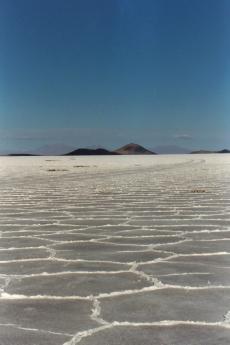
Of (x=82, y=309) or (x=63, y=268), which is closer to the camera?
(x=82, y=309)

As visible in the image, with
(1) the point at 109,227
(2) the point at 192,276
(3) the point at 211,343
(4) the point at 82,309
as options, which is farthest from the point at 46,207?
(3) the point at 211,343

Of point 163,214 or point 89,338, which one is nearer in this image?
point 89,338

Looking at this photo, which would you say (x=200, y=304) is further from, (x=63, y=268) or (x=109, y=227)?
(x=109, y=227)

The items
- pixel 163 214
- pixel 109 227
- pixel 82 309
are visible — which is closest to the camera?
pixel 82 309

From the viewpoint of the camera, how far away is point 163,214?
7434 millimetres

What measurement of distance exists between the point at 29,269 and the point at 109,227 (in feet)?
7.16

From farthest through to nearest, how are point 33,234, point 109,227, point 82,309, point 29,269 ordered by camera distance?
point 109,227 < point 33,234 < point 29,269 < point 82,309

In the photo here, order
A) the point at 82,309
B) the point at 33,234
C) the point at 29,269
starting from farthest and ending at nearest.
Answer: the point at 33,234 → the point at 29,269 → the point at 82,309

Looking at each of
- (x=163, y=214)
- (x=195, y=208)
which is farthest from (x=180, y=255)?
(x=195, y=208)

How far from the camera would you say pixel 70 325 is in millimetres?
2938

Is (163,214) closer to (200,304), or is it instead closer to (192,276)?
(192,276)

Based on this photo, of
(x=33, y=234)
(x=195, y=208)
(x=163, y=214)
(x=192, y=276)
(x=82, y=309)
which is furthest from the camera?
(x=195, y=208)

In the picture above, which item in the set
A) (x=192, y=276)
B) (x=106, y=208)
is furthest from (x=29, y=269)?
(x=106, y=208)

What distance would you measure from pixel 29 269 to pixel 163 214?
3.40 meters
